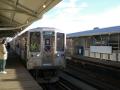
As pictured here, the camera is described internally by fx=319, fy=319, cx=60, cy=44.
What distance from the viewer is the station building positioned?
62.0 ft

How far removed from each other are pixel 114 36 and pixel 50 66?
17.9ft

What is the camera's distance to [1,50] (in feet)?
43.7

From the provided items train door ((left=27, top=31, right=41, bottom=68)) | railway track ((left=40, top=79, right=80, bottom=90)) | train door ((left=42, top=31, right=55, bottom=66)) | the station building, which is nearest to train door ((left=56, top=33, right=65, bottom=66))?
train door ((left=42, top=31, right=55, bottom=66))

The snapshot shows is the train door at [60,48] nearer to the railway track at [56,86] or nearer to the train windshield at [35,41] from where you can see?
the train windshield at [35,41]

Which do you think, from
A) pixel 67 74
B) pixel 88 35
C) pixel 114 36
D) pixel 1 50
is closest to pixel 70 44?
pixel 88 35

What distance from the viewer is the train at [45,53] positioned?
50.5 feet

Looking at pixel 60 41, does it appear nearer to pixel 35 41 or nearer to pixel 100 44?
A: pixel 35 41

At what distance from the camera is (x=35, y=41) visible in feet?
52.1

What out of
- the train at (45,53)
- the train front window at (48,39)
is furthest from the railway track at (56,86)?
the train front window at (48,39)

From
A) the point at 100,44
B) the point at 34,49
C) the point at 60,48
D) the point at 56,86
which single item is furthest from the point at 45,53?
the point at 100,44

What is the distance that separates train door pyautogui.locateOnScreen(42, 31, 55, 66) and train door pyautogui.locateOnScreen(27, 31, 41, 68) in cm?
26

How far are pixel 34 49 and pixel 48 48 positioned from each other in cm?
69

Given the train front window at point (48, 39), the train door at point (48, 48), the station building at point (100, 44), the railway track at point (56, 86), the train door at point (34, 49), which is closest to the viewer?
the railway track at point (56, 86)

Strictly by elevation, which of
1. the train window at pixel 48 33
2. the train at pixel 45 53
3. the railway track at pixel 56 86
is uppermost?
the train window at pixel 48 33
